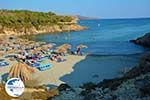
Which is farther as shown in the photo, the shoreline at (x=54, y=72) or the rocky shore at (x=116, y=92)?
the shoreline at (x=54, y=72)

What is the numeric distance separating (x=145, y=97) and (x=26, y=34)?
94979 millimetres

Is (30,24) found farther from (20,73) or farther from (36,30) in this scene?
(20,73)

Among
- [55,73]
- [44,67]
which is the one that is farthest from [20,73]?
[44,67]

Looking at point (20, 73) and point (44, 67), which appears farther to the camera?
point (44, 67)

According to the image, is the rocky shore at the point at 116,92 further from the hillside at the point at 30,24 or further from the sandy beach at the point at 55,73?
the hillside at the point at 30,24

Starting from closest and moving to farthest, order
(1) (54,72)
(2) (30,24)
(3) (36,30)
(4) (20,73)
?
(4) (20,73) → (1) (54,72) → (3) (36,30) → (2) (30,24)

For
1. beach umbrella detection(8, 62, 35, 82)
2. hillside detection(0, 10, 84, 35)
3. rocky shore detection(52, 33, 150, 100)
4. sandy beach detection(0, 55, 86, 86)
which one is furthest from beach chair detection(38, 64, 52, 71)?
hillside detection(0, 10, 84, 35)

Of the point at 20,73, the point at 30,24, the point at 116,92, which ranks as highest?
the point at 116,92

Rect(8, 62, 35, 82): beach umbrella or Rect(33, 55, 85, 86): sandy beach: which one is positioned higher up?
Rect(8, 62, 35, 82): beach umbrella

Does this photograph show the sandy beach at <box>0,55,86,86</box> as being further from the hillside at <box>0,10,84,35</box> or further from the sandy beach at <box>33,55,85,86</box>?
the hillside at <box>0,10,84,35</box>

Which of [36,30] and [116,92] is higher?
[116,92]

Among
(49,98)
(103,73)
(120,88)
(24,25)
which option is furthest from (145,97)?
(24,25)

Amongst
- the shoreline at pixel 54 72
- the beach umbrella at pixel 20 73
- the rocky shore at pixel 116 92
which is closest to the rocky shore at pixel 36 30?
the shoreline at pixel 54 72

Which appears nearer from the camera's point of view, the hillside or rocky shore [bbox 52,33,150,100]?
rocky shore [bbox 52,33,150,100]
